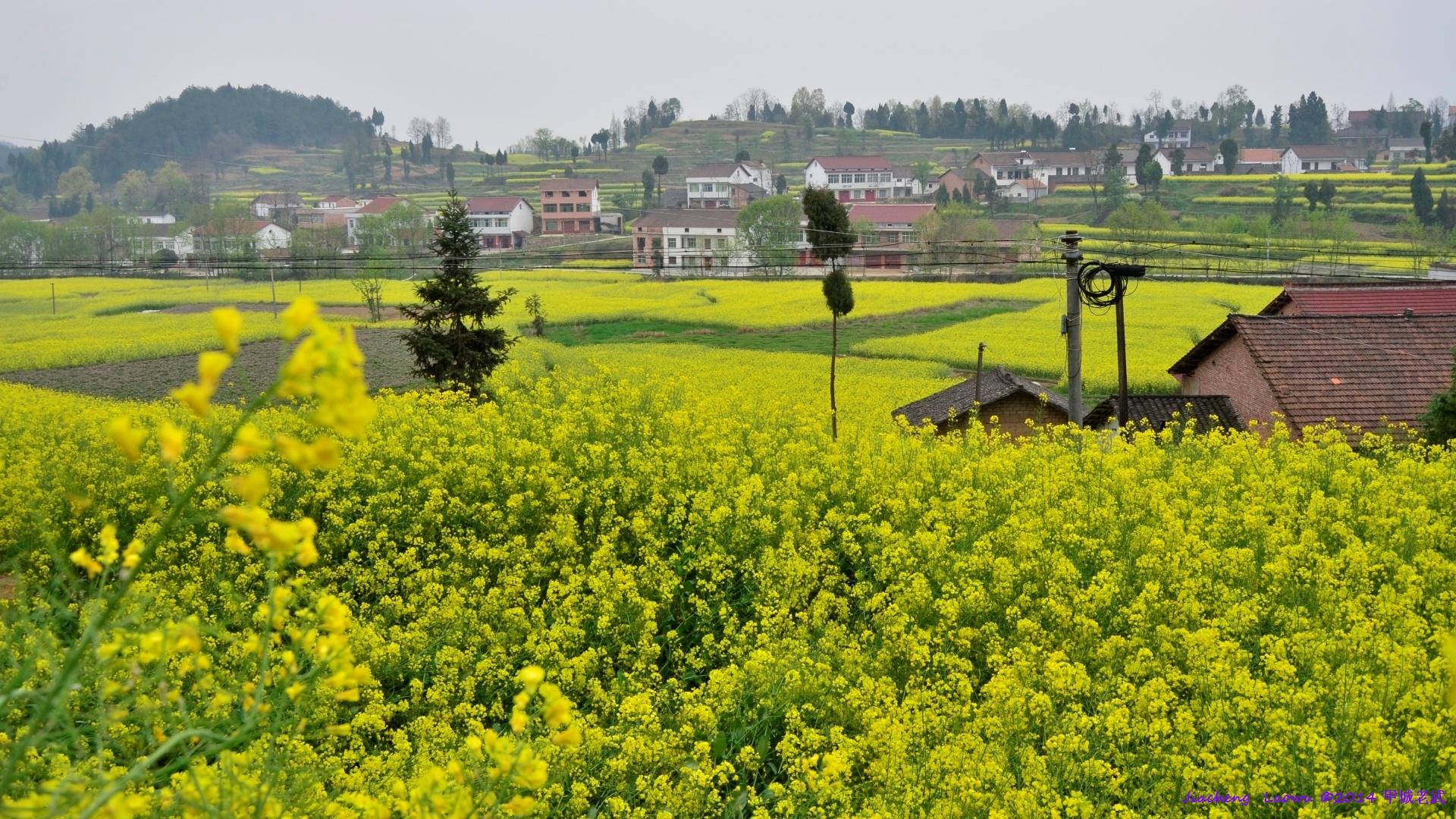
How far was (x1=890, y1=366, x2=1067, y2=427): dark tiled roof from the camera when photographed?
19.4 m

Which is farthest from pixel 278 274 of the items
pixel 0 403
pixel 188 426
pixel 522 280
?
pixel 188 426

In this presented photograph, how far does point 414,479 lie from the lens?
11625 mm

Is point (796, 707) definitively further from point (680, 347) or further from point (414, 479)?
point (680, 347)

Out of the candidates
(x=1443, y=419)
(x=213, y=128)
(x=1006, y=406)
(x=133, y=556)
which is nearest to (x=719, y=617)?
(x=133, y=556)

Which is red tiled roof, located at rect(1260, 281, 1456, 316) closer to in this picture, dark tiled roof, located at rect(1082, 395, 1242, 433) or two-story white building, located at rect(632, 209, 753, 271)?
dark tiled roof, located at rect(1082, 395, 1242, 433)

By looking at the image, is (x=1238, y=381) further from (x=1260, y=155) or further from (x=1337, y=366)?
(x=1260, y=155)

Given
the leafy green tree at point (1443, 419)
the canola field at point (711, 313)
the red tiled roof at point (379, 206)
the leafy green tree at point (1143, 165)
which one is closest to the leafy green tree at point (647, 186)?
the red tiled roof at point (379, 206)

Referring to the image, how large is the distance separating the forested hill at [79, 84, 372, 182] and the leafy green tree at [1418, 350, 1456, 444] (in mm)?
137103

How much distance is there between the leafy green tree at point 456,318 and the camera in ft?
65.8

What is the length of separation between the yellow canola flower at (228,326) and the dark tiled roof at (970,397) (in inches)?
680

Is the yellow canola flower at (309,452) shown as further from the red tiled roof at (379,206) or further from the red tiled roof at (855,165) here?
the red tiled roof at (855,165)

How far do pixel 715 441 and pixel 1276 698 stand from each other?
6.74m

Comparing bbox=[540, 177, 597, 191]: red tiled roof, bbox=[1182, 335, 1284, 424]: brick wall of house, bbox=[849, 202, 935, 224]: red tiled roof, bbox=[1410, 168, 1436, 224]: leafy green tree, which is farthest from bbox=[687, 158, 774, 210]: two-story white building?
bbox=[1182, 335, 1284, 424]: brick wall of house

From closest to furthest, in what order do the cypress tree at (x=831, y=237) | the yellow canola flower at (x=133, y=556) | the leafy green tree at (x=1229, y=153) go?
the yellow canola flower at (x=133, y=556)
the cypress tree at (x=831, y=237)
the leafy green tree at (x=1229, y=153)
